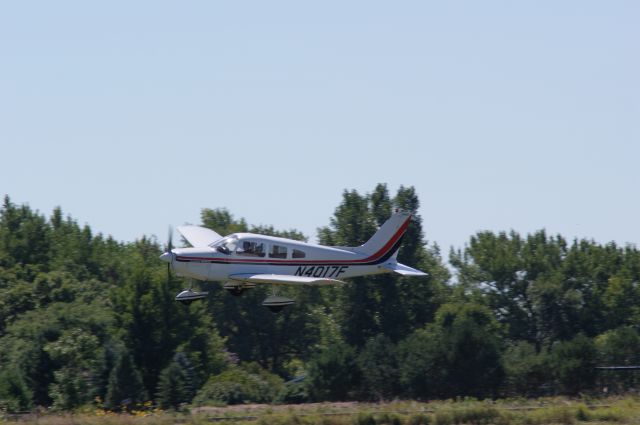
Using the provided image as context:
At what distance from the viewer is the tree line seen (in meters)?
55.4

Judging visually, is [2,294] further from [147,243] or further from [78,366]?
[147,243]

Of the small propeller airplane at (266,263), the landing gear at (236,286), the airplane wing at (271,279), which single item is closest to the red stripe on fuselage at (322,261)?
the small propeller airplane at (266,263)

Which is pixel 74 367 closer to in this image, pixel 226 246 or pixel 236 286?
pixel 236 286

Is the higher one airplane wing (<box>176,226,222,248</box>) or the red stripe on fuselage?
airplane wing (<box>176,226,222,248</box>)

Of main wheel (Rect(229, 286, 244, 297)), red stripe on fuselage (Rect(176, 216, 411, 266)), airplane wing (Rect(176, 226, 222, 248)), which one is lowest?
main wheel (Rect(229, 286, 244, 297))

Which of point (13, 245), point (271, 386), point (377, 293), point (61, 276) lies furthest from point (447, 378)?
point (13, 245)

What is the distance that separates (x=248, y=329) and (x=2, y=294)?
56.9 ft

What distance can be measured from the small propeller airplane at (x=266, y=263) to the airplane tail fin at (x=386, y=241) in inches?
1.9

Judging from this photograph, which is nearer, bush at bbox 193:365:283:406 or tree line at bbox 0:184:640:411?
bush at bbox 193:365:283:406

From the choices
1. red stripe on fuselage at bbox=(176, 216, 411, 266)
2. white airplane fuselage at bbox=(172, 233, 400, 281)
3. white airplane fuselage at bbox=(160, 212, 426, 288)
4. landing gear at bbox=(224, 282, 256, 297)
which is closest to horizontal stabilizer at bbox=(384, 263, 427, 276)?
white airplane fuselage at bbox=(160, 212, 426, 288)

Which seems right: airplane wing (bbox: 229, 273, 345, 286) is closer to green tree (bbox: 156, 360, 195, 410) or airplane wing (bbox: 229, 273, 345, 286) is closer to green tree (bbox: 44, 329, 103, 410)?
green tree (bbox: 156, 360, 195, 410)

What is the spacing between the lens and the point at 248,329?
3073 inches

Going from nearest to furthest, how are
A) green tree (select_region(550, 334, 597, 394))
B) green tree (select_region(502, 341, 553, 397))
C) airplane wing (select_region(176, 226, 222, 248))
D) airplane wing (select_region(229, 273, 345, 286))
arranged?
airplane wing (select_region(229, 273, 345, 286)), airplane wing (select_region(176, 226, 222, 248)), green tree (select_region(550, 334, 597, 394)), green tree (select_region(502, 341, 553, 397))

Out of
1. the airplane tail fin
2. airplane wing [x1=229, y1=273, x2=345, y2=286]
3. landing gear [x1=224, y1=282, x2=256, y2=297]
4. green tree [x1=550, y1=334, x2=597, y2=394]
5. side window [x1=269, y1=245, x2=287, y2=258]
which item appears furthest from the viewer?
green tree [x1=550, y1=334, x2=597, y2=394]
